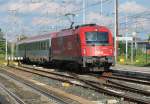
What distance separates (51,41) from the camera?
41031 millimetres

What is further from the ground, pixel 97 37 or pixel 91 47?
pixel 97 37

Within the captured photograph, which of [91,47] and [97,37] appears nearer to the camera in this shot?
[91,47]

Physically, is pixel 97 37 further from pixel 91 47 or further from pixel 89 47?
pixel 89 47

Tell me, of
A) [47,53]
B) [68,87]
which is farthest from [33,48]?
[68,87]

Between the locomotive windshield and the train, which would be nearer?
the train

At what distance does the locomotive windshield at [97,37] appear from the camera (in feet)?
102

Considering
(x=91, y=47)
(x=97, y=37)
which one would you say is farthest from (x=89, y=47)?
(x=97, y=37)

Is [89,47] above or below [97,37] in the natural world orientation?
below

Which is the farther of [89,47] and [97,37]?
[97,37]

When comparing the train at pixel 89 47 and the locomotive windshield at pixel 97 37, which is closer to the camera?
the train at pixel 89 47

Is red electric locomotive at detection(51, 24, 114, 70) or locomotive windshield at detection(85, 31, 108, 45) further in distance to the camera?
locomotive windshield at detection(85, 31, 108, 45)

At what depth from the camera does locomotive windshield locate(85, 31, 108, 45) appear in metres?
31.0

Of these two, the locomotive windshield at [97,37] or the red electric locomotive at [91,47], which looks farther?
the locomotive windshield at [97,37]

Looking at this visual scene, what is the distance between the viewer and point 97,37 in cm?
3117
